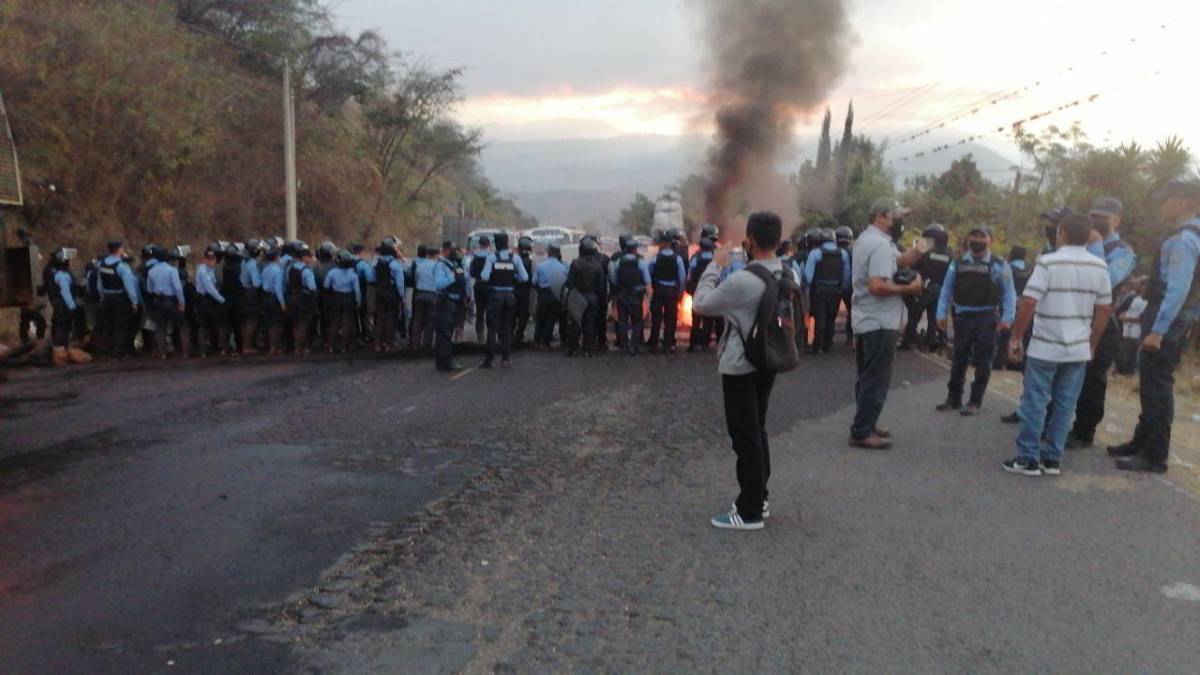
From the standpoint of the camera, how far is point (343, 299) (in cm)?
1391

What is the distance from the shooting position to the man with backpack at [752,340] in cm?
511

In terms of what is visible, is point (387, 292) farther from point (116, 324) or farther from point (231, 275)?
point (116, 324)

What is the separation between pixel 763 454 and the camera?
5.32 m

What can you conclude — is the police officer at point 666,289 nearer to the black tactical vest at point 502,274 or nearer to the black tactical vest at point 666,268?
the black tactical vest at point 666,268

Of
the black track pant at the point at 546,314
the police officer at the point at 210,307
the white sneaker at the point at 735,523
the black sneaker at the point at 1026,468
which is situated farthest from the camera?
the black track pant at the point at 546,314

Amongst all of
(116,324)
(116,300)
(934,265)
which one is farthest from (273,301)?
(934,265)

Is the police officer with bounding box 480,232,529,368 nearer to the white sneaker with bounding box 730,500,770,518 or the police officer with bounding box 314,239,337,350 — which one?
the police officer with bounding box 314,239,337,350

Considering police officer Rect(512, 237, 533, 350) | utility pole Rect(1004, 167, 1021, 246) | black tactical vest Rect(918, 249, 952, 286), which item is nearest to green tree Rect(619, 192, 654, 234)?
utility pole Rect(1004, 167, 1021, 246)

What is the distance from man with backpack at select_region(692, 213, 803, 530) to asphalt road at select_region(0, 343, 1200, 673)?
1.03 feet

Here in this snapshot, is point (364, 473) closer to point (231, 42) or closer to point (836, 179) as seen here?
point (231, 42)

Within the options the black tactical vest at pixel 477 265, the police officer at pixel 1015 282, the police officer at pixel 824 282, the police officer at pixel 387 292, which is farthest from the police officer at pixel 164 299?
the police officer at pixel 1015 282

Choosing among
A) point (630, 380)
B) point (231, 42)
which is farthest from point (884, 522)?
point (231, 42)

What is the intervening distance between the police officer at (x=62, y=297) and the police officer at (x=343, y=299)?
12.1 ft

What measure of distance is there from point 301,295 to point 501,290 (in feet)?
12.1
